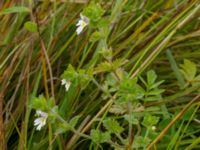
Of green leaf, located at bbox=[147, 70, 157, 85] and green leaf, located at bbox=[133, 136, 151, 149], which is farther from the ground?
green leaf, located at bbox=[147, 70, 157, 85]

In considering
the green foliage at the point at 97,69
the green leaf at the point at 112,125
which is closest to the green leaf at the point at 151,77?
the green foliage at the point at 97,69

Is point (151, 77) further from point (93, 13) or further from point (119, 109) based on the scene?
point (93, 13)

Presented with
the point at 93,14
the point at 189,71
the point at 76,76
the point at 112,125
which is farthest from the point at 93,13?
the point at 189,71


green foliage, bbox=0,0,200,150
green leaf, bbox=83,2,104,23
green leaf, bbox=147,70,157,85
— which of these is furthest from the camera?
green foliage, bbox=0,0,200,150

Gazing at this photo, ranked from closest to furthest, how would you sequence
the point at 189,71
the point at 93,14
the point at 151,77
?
the point at 93,14 → the point at 151,77 → the point at 189,71

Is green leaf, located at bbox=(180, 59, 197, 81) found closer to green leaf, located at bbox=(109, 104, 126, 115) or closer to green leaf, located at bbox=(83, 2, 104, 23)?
green leaf, located at bbox=(109, 104, 126, 115)

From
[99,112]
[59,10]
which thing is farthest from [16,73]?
[99,112]

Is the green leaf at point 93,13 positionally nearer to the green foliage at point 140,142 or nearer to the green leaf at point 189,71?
the green foliage at point 140,142

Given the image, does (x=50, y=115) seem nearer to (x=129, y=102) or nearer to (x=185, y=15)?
(x=129, y=102)

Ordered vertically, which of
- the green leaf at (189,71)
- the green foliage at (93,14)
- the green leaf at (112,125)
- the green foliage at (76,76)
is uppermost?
the green foliage at (93,14)

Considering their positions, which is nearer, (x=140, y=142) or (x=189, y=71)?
(x=140, y=142)

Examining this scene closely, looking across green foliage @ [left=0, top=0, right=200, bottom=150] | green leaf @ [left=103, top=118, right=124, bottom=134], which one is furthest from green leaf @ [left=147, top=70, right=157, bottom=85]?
green leaf @ [left=103, top=118, right=124, bottom=134]
